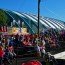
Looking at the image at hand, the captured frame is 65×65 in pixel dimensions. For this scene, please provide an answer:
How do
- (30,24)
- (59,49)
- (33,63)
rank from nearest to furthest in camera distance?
(33,63)
(59,49)
(30,24)

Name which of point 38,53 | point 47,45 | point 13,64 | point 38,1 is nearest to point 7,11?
point 38,1

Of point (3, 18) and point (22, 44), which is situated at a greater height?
point (3, 18)

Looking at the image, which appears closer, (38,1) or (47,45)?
(47,45)

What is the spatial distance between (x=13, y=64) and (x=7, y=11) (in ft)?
126

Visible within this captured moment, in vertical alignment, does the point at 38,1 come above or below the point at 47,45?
above

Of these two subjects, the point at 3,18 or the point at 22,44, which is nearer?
the point at 22,44

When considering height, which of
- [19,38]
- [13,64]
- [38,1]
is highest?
[38,1]

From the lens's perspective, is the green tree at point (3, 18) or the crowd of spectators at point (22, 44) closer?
the crowd of spectators at point (22, 44)

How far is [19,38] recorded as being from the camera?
26.6 meters

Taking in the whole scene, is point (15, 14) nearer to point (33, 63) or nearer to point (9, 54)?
point (9, 54)

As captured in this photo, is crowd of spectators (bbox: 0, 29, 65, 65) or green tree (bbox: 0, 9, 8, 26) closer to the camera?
crowd of spectators (bbox: 0, 29, 65, 65)

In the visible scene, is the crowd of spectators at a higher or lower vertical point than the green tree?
lower

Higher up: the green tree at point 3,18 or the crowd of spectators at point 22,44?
the green tree at point 3,18

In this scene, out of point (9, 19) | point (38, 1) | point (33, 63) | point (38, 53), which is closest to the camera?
point (33, 63)
